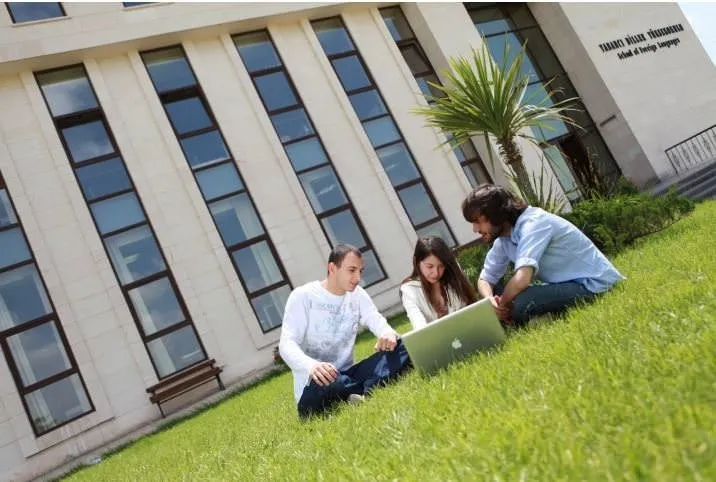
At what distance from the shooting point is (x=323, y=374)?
3.69m

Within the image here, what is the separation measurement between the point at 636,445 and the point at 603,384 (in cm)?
54

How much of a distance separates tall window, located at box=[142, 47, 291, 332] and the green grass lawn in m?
8.44

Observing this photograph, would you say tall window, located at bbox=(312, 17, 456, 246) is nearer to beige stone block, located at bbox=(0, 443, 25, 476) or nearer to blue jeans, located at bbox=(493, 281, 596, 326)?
beige stone block, located at bbox=(0, 443, 25, 476)

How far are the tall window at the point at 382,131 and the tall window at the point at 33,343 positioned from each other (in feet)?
28.2

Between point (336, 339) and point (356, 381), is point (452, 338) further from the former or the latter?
point (336, 339)

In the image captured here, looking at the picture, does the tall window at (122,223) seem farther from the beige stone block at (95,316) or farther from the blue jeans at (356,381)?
the blue jeans at (356,381)

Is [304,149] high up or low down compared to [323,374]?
up

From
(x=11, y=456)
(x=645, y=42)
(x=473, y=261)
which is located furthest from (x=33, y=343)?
(x=645, y=42)

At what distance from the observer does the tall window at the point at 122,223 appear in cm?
1155

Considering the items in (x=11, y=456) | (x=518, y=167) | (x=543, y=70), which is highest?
(x=543, y=70)

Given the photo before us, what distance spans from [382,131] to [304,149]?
2353mm

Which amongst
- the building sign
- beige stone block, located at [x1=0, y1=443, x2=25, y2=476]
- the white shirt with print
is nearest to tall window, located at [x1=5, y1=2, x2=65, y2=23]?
beige stone block, located at [x1=0, y1=443, x2=25, y2=476]

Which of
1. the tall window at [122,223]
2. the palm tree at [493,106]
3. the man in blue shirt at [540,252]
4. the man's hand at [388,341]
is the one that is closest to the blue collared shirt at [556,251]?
the man in blue shirt at [540,252]

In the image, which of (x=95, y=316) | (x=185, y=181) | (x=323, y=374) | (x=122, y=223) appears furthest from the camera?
(x=185, y=181)
